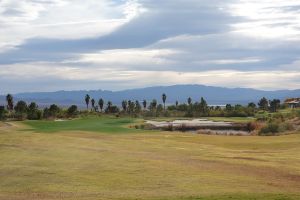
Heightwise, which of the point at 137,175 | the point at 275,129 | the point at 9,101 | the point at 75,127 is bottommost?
the point at 137,175

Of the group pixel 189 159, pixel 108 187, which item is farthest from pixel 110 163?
pixel 108 187

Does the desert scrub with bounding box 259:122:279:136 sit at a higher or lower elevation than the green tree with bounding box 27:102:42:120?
lower

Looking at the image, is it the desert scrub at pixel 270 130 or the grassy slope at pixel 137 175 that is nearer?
the grassy slope at pixel 137 175

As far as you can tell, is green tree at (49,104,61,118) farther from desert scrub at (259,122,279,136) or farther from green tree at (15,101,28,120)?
desert scrub at (259,122,279,136)

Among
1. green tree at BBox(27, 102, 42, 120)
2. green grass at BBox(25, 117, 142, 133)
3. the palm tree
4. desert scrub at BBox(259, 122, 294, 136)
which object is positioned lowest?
desert scrub at BBox(259, 122, 294, 136)

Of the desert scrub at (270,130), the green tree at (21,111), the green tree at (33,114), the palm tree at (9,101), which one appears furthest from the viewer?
the palm tree at (9,101)

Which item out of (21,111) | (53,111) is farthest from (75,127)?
(21,111)

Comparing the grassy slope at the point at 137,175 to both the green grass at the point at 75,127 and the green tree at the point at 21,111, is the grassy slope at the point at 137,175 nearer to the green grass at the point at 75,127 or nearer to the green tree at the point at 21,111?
the green grass at the point at 75,127

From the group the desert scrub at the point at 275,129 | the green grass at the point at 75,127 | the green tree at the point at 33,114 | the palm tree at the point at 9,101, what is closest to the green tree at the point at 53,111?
the green tree at the point at 33,114

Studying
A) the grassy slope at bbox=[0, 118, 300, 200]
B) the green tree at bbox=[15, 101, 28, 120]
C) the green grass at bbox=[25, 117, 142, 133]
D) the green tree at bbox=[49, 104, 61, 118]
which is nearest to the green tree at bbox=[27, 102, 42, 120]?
the green tree at bbox=[15, 101, 28, 120]

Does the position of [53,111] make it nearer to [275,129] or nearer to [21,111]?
[21,111]

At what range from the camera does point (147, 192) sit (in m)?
27.5

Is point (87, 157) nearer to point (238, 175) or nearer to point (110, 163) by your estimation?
point (110, 163)

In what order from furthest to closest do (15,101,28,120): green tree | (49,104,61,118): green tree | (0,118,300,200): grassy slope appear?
(49,104,61,118): green tree, (15,101,28,120): green tree, (0,118,300,200): grassy slope
